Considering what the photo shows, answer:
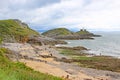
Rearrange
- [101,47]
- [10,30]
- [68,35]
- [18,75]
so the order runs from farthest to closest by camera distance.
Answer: [68,35]
[10,30]
[101,47]
[18,75]

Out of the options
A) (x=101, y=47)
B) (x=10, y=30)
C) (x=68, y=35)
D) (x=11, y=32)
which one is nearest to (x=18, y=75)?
(x=101, y=47)

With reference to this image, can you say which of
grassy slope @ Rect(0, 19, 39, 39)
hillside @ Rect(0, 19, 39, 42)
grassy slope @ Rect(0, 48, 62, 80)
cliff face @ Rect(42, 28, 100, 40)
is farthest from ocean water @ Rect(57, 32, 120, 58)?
grassy slope @ Rect(0, 48, 62, 80)

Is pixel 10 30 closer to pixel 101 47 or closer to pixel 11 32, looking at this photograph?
pixel 11 32

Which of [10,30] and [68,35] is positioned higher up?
[10,30]

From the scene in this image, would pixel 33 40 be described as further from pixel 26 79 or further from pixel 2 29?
pixel 26 79

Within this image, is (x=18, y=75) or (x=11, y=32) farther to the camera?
(x=11, y=32)

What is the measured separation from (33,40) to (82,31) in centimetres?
8256

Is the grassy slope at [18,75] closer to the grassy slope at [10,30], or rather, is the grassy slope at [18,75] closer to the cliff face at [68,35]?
the grassy slope at [10,30]

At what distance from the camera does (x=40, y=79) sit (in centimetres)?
1169

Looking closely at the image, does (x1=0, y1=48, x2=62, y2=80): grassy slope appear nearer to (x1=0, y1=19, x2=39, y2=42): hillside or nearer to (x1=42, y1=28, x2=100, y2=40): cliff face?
(x1=0, y1=19, x2=39, y2=42): hillside

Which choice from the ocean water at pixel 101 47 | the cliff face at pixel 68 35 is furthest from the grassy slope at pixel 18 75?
the cliff face at pixel 68 35

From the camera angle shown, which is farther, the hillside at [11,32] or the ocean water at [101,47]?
the hillside at [11,32]

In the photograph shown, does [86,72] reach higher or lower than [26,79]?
lower

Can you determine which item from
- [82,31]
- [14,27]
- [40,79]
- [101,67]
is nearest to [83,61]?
[101,67]
